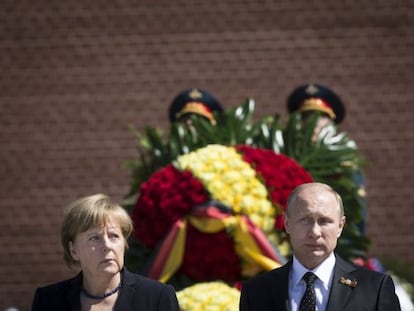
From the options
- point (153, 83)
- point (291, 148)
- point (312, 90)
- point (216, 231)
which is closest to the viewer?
point (216, 231)

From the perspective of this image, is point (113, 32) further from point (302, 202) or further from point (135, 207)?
point (302, 202)

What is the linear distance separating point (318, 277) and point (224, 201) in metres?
1.68

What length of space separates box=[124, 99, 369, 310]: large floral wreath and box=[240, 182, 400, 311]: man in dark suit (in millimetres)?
1310

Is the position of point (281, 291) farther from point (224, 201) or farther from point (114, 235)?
point (224, 201)

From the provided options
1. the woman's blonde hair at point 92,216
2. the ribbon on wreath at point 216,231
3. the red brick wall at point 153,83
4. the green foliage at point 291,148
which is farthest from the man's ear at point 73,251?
the red brick wall at point 153,83

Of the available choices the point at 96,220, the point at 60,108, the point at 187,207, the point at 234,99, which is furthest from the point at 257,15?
the point at 96,220

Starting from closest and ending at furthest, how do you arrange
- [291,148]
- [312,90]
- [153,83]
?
[291,148]
[312,90]
[153,83]

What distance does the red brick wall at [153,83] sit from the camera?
378 inches

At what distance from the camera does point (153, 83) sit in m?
9.68

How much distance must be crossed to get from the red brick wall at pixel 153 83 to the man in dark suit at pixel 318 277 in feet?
18.9

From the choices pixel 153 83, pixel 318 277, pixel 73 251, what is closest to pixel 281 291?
pixel 318 277

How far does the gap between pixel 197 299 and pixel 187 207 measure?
543 mm

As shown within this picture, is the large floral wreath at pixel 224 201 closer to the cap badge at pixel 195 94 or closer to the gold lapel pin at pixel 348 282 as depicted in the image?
the cap badge at pixel 195 94

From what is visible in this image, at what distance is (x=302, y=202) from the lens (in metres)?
3.79
